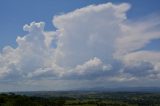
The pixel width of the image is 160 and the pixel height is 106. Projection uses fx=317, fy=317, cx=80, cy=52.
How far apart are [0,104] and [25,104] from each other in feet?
49.2

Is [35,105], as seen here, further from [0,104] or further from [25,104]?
[0,104]

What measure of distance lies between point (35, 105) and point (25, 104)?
6588 mm

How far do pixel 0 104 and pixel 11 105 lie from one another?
34.0 ft

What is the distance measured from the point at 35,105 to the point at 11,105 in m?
18.1

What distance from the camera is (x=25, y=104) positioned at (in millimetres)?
195750

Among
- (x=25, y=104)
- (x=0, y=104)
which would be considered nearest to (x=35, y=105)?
(x=25, y=104)

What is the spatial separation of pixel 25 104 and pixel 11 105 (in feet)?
39.9

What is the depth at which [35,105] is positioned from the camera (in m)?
199

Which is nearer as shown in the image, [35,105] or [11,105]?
[11,105]

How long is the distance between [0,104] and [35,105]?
21.4 meters

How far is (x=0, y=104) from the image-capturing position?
192000 millimetres
